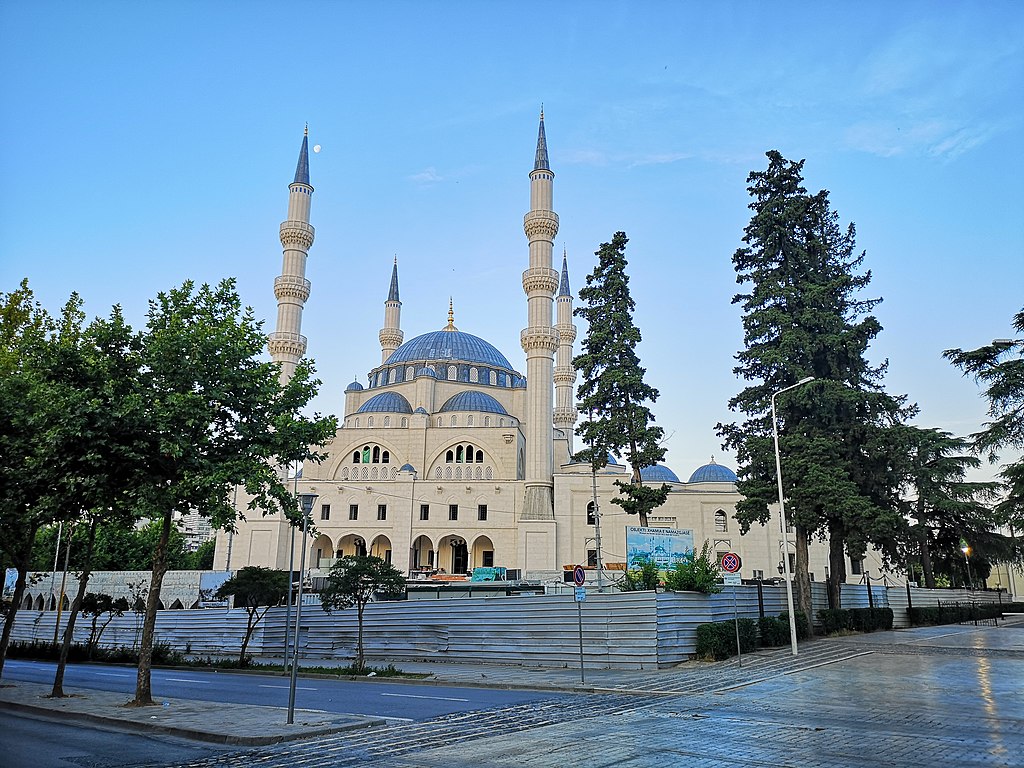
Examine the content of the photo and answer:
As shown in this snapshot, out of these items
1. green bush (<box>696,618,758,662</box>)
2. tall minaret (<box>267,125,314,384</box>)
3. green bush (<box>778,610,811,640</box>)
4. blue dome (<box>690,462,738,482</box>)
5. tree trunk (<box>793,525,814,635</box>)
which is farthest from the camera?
blue dome (<box>690,462,738,482</box>)

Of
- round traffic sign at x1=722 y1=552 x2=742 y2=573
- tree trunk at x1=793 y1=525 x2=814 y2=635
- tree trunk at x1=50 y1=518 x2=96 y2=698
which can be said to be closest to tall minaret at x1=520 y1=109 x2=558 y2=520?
tree trunk at x1=793 y1=525 x2=814 y2=635

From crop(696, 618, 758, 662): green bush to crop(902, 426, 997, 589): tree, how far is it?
1211 cm

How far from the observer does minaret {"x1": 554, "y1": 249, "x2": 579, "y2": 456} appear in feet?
216

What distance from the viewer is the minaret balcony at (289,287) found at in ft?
173

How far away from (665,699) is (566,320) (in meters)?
55.2

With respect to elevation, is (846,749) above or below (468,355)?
below

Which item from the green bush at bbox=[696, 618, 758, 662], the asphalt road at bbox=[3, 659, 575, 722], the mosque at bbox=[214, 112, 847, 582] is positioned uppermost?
the mosque at bbox=[214, 112, 847, 582]

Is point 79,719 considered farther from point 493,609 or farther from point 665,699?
point 493,609

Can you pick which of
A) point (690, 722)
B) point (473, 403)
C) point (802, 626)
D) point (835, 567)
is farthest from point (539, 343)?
point (690, 722)

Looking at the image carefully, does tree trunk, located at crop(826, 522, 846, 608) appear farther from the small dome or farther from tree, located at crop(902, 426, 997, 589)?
the small dome

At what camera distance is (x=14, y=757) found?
8953 mm

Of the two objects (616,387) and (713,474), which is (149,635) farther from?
(713,474)

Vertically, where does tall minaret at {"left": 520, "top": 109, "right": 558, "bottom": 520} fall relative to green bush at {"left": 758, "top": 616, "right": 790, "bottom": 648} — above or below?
above

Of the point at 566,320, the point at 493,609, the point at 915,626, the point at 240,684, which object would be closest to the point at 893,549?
the point at 915,626
